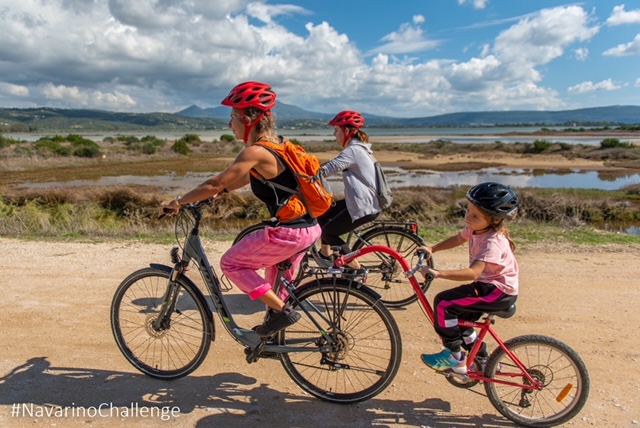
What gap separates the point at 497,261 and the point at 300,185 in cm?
148

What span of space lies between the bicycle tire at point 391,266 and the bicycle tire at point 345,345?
206 cm

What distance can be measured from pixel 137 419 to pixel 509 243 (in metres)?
2.99

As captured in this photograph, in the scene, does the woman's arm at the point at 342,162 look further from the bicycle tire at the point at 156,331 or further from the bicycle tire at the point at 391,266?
the bicycle tire at the point at 156,331

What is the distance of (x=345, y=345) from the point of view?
12.1 feet

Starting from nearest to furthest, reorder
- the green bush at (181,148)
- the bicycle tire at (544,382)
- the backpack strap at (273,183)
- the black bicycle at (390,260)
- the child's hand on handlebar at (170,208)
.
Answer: the bicycle tire at (544,382) → the backpack strap at (273,183) → the child's hand on handlebar at (170,208) → the black bicycle at (390,260) → the green bush at (181,148)

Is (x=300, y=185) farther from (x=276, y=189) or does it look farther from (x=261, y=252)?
(x=261, y=252)

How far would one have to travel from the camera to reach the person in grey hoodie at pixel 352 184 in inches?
216

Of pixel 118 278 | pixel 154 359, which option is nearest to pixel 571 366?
pixel 154 359

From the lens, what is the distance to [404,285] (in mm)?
6199

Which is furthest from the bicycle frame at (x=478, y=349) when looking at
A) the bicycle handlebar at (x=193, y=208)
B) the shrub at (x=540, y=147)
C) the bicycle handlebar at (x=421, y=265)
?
the shrub at (x=540, y=147)

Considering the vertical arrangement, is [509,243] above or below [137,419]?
above

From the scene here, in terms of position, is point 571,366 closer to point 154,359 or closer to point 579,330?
point 579,330

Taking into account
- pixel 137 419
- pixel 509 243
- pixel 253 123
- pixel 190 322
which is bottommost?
pixel 137 419

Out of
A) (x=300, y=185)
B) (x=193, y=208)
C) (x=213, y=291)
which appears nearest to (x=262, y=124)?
(x=300, y=185)
